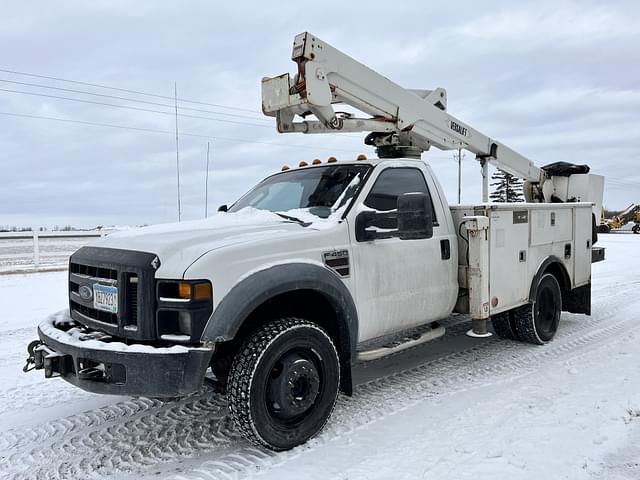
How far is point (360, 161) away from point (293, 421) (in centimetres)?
229

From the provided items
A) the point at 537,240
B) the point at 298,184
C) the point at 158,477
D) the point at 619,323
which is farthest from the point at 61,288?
the point at 619,323

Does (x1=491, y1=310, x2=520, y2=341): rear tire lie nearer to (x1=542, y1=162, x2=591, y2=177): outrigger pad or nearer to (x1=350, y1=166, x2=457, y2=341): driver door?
(x1=350, y1=166, x2=457, y2=341): driver door

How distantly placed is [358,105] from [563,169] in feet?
15.3

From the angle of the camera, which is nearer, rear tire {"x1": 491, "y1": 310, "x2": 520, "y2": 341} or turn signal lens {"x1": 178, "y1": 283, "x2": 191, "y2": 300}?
turn signal lens {"x1": 178, "y1": 283, "x2": 191, "y2": 300}

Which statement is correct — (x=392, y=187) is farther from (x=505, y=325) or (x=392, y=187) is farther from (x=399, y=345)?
(x=505, y=325)

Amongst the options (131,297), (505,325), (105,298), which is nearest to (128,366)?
(131,297)

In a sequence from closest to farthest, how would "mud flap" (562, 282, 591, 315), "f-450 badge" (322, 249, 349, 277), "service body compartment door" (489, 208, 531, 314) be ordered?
"f-450 badge" (322, 249, 349, 277), "service body compartment door" (489, 208, 531, 314), "mud flap" (562, 282, 591, 315)

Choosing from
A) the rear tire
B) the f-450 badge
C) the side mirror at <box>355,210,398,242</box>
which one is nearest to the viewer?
the f-450 badge

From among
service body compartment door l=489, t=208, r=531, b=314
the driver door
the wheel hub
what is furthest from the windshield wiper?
service body compartment door l=489, t=208, r=531, b=314

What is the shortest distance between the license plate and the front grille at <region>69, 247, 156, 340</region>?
3 centimetres

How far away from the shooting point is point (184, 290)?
9.86ft

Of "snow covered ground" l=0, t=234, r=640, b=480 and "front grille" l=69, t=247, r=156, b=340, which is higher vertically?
"front grille" l=69, t=247, r=156, b=340

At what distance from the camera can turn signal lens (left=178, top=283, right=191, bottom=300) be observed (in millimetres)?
2998

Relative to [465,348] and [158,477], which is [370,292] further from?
[465,348]
